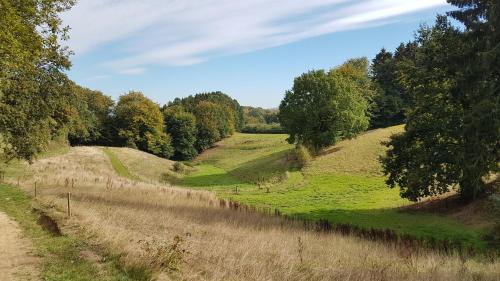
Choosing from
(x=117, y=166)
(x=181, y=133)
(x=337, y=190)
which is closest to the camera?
(x=337, y=190)

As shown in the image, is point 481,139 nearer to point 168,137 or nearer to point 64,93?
point 64,93

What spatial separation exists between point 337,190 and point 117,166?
35039mm

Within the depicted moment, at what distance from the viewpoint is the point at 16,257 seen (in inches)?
490

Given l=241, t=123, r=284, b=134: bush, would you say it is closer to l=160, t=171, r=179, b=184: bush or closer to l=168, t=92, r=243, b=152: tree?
l=168, t=92, r=243, b=152: tree

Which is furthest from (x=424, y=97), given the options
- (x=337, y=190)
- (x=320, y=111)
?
(x=320, y=111)

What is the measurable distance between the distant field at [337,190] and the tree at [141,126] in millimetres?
16272

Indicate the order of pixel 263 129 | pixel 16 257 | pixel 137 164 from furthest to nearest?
1. pixel 263 129
2. pixel 137 164
3. pixel 16 257

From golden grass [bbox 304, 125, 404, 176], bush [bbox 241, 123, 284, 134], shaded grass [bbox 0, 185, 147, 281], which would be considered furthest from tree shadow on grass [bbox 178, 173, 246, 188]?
bush [bbox 241, 123, 284, 134]

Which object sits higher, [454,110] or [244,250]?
[454,110]

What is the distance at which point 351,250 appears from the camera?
54.4 feet

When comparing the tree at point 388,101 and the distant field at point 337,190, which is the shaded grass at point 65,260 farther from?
the tree at point 388,101

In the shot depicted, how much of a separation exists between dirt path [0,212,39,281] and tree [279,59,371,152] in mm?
54518

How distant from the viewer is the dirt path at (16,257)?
10.8 m

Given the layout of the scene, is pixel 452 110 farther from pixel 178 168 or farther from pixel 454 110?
pixel 178 168
